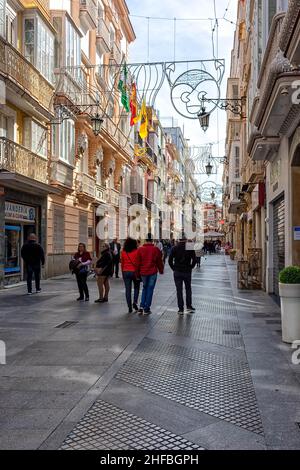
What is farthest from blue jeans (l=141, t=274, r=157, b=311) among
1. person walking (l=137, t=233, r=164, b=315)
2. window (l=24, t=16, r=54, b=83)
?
window (l=24, t=16, r=54, b=83)

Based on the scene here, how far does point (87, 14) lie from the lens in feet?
81.4

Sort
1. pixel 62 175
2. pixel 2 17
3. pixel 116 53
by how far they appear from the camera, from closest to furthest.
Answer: pixel 2 17
pixel 62 175
pixel 116 53

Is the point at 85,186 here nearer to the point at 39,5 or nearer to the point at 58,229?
the point at 58,229

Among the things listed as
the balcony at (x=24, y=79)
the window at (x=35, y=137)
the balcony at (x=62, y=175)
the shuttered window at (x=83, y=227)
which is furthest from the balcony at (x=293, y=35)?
the shuttered window at (x=83, y=227)

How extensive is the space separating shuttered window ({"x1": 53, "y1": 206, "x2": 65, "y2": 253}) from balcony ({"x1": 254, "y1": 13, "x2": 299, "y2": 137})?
1182 centimetres

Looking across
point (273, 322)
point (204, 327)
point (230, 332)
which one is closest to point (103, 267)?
point (204, 327)

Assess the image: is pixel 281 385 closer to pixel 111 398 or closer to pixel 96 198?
pixel 111 398

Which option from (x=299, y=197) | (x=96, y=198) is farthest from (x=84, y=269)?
(x=96, y=198)

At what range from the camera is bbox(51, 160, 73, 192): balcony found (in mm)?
20812

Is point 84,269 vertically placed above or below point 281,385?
above

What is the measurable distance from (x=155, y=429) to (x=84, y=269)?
361 inches

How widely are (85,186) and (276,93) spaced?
1770 centimetres

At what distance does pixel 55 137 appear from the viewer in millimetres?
21219

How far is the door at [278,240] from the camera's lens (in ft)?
42.8
